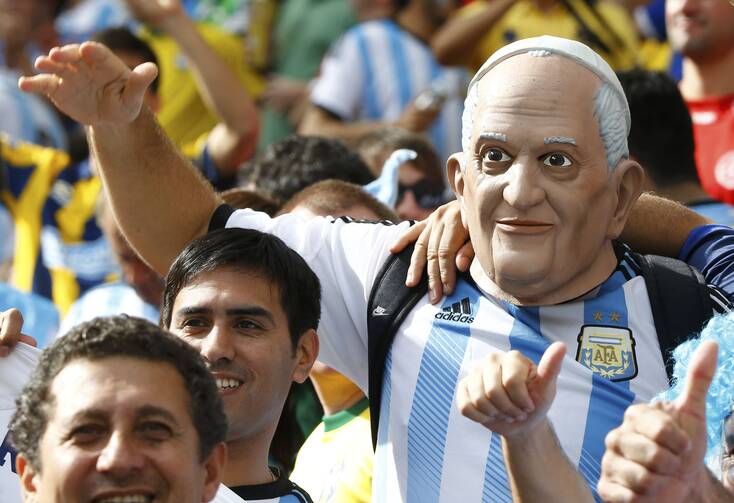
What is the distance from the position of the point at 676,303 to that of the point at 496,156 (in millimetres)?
560

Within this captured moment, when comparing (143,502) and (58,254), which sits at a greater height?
(58,254)

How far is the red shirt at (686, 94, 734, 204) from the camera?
5.76 metres

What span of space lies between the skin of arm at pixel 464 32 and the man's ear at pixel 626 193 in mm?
3406

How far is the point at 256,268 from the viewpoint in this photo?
364 centimetres

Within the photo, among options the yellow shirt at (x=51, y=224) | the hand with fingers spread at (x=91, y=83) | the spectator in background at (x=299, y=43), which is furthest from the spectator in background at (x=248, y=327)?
the spectator in background at (x=299, y=43)

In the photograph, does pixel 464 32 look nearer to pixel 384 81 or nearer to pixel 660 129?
pixel 384 81

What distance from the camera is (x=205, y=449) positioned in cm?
279

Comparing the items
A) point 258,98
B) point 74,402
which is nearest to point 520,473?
point 74,402

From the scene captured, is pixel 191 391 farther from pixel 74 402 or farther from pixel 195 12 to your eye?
pixel 195 12

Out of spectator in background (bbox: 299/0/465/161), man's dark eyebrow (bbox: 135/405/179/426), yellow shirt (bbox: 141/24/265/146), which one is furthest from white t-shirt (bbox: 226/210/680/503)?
yellow shirt (bbox: 141/24/265/146)

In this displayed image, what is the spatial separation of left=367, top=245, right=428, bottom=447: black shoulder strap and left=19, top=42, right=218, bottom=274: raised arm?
55cm

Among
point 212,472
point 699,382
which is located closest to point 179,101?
point 212,472

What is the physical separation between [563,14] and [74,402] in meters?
4.90

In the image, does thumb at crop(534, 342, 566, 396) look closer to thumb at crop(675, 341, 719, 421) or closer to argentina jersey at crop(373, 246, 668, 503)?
thumb at crop(675, 341, 719, 421)
